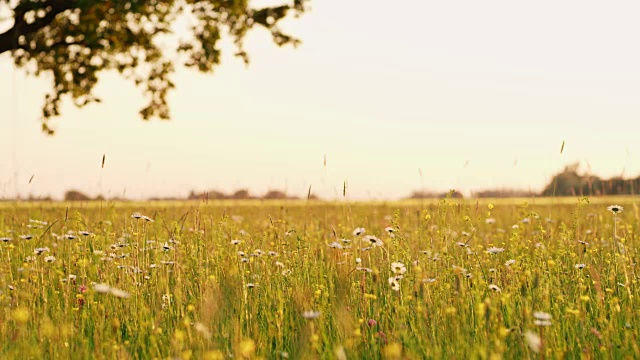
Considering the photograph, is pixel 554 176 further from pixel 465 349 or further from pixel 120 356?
pixel 120 356

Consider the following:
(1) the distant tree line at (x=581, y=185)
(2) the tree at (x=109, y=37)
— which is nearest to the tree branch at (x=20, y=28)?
(2) the tree at (x=109, y=37)

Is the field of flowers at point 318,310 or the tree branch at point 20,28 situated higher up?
the tree branch at point 20,28

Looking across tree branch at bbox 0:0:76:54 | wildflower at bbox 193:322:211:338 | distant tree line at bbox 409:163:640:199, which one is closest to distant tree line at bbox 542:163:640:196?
distant tree line at bbox 409:163:640:199

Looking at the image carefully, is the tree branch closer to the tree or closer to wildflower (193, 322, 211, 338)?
the tree

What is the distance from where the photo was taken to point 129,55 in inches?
694

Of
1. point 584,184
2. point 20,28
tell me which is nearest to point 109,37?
point 20,28

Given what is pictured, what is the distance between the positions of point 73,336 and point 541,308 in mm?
3161

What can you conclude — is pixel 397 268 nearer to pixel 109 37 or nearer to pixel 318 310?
pixel 318 310

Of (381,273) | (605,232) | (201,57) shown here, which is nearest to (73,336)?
(381,273)

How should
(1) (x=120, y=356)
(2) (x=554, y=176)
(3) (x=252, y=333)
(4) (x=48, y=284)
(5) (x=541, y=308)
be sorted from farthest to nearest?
(2) (x=554, y=176) → (4) (x=48, y=284) → (5) (x=541, y=308) → (3) (x=252, y=333) → (1) (x=120, y=356)

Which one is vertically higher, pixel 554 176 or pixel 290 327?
pixel 554 176

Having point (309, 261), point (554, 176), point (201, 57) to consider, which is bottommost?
point (309, 261)

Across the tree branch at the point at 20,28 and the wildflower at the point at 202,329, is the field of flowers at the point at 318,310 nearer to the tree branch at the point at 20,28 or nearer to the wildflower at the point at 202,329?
the wildflower at the point at 202,329

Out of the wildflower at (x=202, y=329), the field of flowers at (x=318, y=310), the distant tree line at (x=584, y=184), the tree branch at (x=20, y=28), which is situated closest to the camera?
the wildflower at (x=202, y=329)
